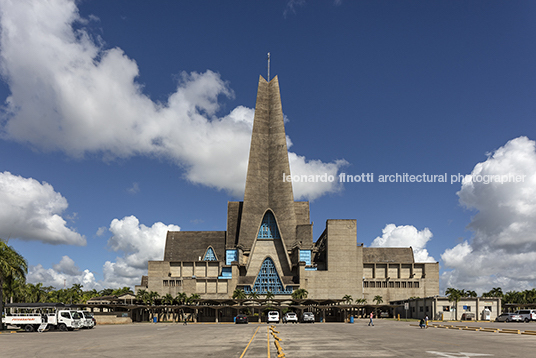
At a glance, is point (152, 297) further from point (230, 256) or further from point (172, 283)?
point (230, 256)

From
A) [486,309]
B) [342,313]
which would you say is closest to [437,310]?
[486,309]

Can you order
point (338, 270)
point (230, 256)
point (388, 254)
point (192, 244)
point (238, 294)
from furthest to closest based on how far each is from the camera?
point (192, 244)
point (388, 254)
point (230, 256)
point (338, 270)
point (238, 294)

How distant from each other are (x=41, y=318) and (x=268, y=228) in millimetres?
71937

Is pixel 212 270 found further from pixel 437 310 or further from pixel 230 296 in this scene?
pixel 437 310

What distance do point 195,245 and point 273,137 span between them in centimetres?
3576

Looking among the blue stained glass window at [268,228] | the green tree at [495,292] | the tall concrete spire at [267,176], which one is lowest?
the green tree at [495,292]

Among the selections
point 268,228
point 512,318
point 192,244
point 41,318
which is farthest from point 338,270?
point 41,318

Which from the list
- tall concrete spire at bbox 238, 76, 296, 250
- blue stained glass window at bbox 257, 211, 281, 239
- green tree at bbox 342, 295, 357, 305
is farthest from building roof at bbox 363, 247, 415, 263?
blue stained glass window at bbox 257, 211, 281, 239

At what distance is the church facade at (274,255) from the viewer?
330 feet

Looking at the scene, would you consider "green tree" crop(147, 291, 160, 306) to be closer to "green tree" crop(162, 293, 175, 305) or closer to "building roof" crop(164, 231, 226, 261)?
"green tree" crop(162, 293, 175, 305)

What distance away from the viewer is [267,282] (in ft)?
Result: 339

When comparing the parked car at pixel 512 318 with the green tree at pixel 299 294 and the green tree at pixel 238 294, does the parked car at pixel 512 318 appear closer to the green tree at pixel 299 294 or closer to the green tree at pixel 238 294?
the green tree at pixel 299 294

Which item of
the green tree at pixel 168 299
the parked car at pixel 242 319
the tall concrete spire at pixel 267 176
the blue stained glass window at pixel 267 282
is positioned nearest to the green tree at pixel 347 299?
the blue stained glass window at pixel 267 282

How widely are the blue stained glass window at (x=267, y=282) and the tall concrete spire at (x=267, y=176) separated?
7.31 metres
